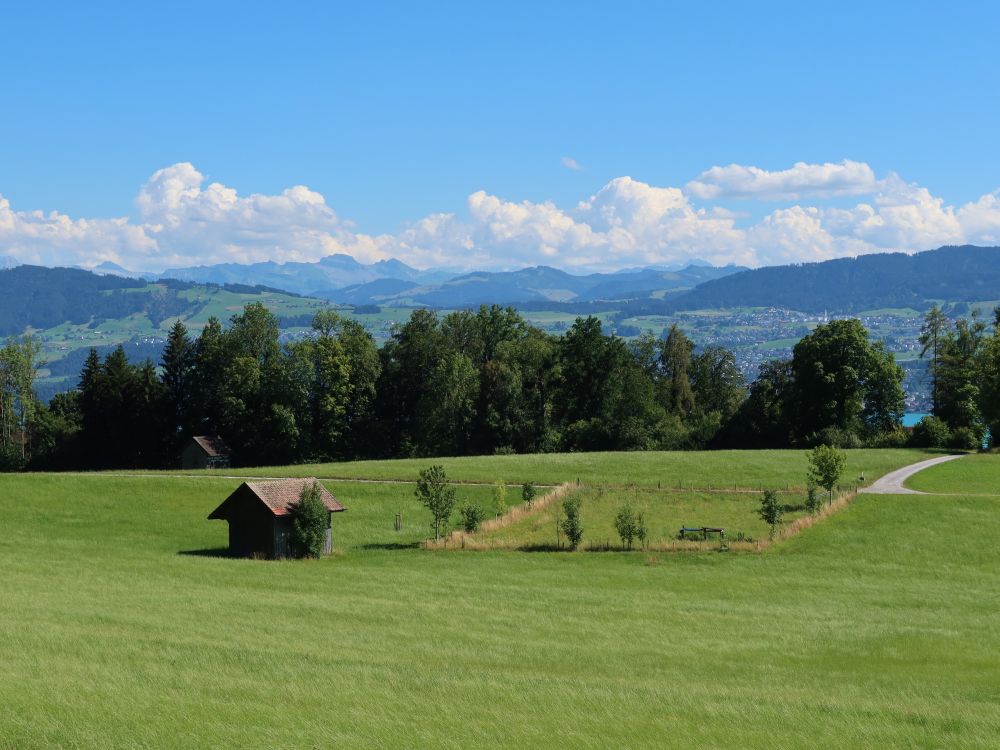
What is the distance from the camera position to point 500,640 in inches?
1168

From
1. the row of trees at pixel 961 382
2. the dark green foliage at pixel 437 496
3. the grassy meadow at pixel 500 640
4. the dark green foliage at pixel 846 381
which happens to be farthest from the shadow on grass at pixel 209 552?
the row of trees at pixel 961 382

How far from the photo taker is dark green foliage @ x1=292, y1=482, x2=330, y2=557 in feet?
173

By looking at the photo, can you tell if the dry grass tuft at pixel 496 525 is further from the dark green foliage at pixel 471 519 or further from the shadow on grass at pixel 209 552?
the shadow on grass at pixel 209 552

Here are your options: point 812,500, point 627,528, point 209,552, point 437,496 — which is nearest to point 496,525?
point 437,496

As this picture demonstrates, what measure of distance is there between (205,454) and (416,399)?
23.6m

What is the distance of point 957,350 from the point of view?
113688 millimetres

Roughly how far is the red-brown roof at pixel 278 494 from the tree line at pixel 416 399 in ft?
149

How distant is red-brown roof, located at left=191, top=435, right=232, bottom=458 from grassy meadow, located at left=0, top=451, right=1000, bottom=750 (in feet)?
123

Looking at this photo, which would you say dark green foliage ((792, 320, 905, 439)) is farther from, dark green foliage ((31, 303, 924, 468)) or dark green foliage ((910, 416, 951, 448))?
dark green foliage ((910, 416, 951, 448))

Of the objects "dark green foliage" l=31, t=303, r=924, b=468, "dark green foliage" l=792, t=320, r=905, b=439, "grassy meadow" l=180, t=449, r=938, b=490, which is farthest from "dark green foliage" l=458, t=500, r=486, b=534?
"dark green foliage" l=792, t=320, r=905, b=439

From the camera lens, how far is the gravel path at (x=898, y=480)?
6411 cm

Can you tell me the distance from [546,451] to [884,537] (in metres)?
57.2

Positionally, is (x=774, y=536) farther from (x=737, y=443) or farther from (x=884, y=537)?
Answer: (x=737, y=443)

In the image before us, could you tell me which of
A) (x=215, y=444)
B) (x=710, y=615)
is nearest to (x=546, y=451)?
(x=215, y=444)
